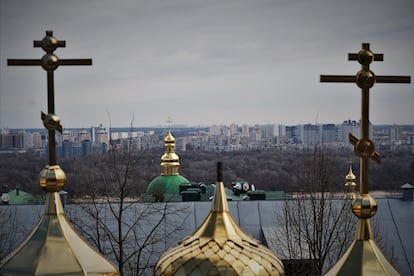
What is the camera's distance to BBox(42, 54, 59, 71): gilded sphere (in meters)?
5.02

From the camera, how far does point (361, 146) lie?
4.83m

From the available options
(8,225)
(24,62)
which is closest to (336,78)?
(24,62)

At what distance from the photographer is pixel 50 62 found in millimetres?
5020

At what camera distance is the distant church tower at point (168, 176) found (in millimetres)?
27703

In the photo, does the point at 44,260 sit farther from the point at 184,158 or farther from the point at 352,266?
the point at 184,158

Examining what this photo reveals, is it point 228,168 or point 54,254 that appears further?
point 228,168

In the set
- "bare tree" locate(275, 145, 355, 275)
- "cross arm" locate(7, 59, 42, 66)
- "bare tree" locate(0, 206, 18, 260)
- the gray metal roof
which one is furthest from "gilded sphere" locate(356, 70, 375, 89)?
the gray metal roof

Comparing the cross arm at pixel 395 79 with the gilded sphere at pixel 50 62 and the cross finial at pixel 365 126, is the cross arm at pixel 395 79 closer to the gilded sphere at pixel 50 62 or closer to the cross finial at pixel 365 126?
the cross finial at pixel 365 126

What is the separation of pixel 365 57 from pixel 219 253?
57.2 inches

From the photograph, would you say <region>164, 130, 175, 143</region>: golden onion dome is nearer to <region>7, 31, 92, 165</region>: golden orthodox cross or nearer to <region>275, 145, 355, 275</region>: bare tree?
<region>275, 145, 355, 275</region>: bare tree

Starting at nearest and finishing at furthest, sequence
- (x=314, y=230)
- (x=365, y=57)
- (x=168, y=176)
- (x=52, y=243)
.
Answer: (x=365, y=57) < (x=52, y=243) < (x=314, y=230) < (x=168, y=176)

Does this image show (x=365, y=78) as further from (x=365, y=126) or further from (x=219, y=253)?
(x=219, y=253)

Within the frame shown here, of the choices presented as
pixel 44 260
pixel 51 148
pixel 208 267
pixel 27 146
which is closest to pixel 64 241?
pixel 44 260

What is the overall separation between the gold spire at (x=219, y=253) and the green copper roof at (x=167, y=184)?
21.7m
